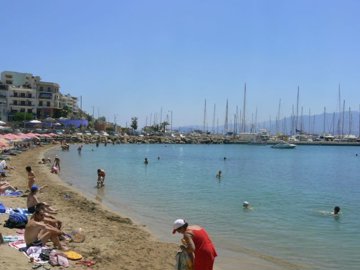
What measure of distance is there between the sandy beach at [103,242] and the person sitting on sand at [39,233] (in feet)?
1.52

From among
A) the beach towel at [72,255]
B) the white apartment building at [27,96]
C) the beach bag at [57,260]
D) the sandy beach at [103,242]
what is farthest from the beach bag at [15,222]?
the white apartment building at [27,96]

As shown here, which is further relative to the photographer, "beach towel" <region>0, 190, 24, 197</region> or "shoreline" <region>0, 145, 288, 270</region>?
"beach towel" <region>0, 190, 24, 197</region>

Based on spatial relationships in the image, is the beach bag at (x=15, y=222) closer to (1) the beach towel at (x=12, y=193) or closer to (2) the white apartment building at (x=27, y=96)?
(1) the beach towel at (x=12, y=193)

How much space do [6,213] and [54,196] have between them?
23.8 feet

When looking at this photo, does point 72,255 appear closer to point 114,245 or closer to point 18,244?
point 18,244

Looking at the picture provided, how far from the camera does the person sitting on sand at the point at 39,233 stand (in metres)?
10.2

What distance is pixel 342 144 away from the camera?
14725 centimetres

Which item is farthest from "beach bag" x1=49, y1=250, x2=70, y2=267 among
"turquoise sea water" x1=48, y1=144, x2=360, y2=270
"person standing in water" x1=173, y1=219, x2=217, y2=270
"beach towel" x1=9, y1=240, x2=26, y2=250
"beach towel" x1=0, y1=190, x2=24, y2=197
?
"beach towel" x1=0, y1=190, x2=24, y2=197

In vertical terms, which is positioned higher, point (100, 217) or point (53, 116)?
point (53, 116)

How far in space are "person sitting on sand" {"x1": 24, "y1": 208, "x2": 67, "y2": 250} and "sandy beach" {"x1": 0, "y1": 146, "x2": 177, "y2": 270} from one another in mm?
465

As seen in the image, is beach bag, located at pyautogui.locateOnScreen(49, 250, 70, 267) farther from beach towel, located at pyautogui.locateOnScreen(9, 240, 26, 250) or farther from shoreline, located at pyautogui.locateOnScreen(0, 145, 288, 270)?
beach towel, located at pyautogui.locateOnScreen(9, 240, 26, 250)

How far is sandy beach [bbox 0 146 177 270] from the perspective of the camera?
1016 cm

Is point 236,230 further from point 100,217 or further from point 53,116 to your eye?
point 53,116

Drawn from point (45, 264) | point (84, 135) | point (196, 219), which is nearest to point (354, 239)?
point (196, 219)
